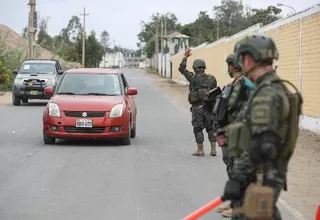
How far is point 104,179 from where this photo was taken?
977 centimetres

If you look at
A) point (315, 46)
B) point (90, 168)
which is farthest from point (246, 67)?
point (315, 46)

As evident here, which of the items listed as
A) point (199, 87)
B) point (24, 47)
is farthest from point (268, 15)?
point (199, 87)

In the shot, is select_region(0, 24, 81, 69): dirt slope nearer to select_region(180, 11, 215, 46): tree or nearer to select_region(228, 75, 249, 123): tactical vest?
select_region(180, 11, 215, 46): tree

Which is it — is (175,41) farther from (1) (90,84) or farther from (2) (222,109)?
(2) (222,109)

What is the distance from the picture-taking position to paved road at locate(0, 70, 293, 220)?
7.77m

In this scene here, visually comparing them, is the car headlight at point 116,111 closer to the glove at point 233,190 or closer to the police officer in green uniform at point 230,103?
the police officer in green uniform at point 230,103

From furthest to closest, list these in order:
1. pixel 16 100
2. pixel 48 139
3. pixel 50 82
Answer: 1. pixel 16 100
2. pixel 50 82
3. pixel 48 139

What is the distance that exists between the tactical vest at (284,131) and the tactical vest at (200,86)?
23.1 ft

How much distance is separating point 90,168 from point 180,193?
7.66ft

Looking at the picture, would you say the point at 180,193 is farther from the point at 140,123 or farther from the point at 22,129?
the point at 140,123

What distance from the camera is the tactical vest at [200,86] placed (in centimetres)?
1146

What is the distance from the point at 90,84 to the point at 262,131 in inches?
416

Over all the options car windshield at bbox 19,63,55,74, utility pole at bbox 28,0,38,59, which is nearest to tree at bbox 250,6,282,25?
utility pole at bbox 28,0,38,59

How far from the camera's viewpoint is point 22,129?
16875 mm
